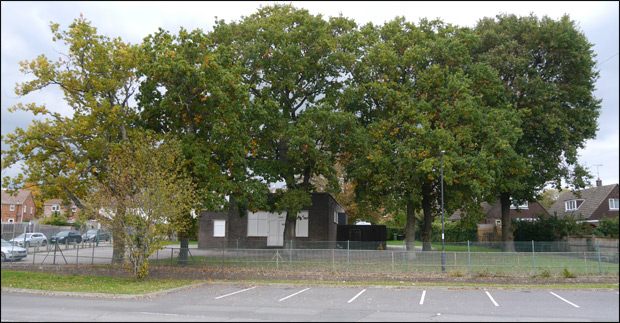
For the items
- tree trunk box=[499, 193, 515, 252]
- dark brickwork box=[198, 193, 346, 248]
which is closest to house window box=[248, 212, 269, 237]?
dark brickwork box=[198, 193, 346, 248]

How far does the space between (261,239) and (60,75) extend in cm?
1984

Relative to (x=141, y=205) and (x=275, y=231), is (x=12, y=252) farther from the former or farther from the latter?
(x=275, y=231)

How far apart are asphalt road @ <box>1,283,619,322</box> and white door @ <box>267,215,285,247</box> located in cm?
1847

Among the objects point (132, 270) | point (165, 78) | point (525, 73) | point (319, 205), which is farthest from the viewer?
point (319, 205)

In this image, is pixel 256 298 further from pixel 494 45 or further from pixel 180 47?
pixel 494 45

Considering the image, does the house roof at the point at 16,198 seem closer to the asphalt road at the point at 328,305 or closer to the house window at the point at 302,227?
the house window at the point at 302,227

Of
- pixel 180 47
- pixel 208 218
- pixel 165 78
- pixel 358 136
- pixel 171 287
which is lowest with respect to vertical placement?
pixel 171 287

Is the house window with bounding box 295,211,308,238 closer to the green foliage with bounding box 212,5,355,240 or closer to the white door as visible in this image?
the white door

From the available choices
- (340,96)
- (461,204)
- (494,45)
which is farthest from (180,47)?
(494,45)

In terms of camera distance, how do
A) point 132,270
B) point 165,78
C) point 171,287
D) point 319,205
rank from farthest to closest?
point 319,205, point 165,78, point 132,270, point 171,287

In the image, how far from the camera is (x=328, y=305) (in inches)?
619

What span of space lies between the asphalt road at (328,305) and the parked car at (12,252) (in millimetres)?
13071

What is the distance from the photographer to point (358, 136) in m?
31.1

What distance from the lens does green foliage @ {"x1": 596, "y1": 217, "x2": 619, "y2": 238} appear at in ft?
30.4
